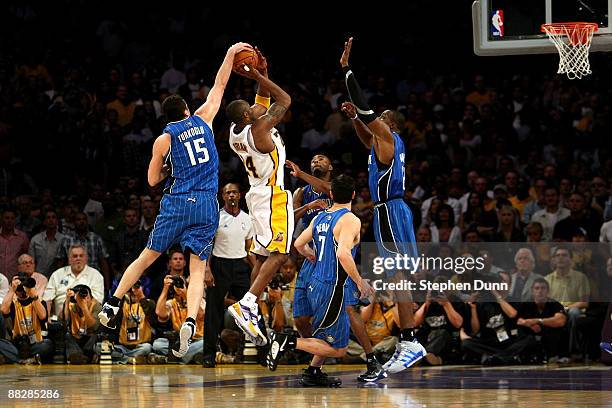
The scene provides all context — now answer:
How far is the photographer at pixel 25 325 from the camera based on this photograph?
15.4m

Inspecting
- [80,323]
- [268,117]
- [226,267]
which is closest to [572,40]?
[268,117]

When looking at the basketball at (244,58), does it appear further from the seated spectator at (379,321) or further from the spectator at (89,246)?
the spectator at (89,246)

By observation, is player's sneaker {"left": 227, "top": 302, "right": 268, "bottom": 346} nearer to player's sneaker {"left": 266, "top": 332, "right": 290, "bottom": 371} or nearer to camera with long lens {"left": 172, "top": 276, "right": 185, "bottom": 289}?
player's sneaker {"left": 266, "top": 332, "right": 290, "bottom": 371}

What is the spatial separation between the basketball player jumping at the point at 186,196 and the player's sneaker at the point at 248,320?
0.79m

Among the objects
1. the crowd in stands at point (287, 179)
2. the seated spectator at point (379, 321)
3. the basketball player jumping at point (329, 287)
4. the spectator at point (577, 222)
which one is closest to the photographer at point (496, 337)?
the crowd in stands at point (287, 179)

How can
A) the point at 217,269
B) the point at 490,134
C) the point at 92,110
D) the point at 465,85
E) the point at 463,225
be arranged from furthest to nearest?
the point at 465,85 → the point at 92,110 → the point at 490,134 → the point at 463,225 → the point at 217,269

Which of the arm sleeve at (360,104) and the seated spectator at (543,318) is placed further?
the seated spectator at (543,318)

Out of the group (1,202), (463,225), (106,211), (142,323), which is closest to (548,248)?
(463,225)

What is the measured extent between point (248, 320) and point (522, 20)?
13.7 ft

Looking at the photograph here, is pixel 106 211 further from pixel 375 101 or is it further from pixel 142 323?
pixel 375 101

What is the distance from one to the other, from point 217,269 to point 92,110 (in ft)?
20.2

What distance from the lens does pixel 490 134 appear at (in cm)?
1870

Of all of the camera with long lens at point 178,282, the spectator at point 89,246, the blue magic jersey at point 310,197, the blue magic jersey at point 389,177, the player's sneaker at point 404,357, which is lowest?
the player's sneaker at point 404,357

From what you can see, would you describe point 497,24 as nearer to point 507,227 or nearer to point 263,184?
point 263,184
